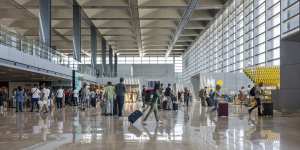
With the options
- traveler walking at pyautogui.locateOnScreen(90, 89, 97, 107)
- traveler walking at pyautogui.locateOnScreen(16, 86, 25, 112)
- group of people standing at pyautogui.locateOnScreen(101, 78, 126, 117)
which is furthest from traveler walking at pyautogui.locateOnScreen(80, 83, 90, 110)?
group of people standing at pyautogui.locateOnScreen(101, 78, 126, 117)

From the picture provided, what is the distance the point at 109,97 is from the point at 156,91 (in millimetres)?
5656

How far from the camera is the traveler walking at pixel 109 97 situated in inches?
746

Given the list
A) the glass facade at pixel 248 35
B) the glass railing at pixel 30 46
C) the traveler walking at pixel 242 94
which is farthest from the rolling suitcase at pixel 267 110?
the glass railing at pixel 30 46

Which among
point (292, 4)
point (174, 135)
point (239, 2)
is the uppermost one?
point (239, 2)

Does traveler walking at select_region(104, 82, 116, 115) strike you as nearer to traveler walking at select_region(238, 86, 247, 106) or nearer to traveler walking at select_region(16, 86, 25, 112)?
traveler walking at select_region(16, 86, 25, 112)

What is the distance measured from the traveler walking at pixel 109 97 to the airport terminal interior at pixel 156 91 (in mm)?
49

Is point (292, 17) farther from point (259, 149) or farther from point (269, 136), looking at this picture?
point (259, 149)

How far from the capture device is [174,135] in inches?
395

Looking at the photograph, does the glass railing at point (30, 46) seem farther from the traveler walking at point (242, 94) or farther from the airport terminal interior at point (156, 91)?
the traveler walking at point (242, 94)

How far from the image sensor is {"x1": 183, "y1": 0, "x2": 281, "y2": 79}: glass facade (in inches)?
1110

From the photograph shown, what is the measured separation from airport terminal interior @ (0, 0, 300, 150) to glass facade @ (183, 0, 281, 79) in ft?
0.28

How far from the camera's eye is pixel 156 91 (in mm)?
13836

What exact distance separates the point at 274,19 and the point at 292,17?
6.23 m

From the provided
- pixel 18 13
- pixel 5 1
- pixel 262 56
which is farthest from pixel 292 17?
pixel 18 13
